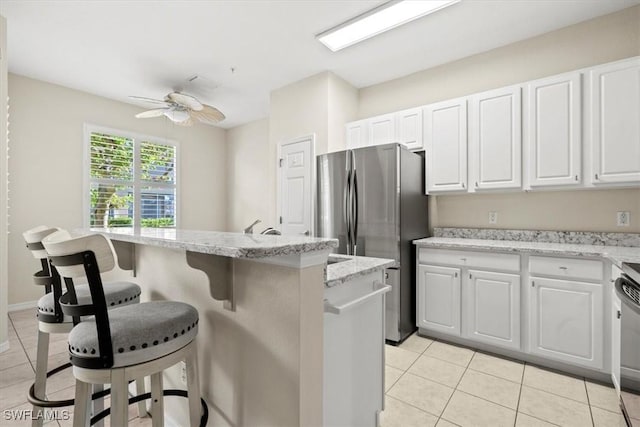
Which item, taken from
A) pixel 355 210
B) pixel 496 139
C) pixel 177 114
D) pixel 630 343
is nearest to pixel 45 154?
pixel 177 114

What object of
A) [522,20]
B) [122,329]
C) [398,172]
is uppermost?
[522,20]

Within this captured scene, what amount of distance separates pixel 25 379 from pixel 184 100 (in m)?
2.87

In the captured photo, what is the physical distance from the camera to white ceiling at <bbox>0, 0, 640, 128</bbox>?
2555mm

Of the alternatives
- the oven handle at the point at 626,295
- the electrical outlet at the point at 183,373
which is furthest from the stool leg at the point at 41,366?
the oven handle at the point at 626,295

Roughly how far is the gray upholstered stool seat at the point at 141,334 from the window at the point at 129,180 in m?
3.97

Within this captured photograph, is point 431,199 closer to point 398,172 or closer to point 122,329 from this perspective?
point 398,172

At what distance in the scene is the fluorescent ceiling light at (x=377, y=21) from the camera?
2.45 meters

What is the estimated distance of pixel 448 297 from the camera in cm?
273

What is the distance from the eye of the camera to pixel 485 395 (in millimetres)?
1973

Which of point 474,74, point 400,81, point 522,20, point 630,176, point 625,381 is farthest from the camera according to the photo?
point 400,81

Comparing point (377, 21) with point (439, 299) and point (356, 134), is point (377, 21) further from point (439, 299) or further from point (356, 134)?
point (439, 299)

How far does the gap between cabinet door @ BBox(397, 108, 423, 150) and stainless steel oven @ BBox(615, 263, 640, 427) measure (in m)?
2.00

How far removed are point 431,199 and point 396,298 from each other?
51.0 inches

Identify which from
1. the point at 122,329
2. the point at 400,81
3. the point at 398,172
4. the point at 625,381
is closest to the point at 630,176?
the point at 625,381
